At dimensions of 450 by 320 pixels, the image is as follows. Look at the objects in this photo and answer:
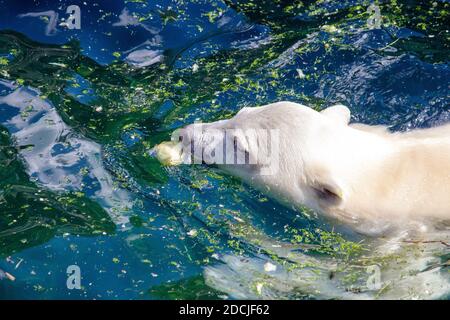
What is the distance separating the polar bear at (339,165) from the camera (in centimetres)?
555

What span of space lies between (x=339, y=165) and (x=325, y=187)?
32 cm

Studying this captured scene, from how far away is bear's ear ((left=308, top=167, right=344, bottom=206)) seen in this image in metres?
5.41

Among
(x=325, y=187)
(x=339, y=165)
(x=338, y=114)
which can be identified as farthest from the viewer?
(x=338, y=114)

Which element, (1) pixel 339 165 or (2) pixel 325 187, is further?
(1) pixel 339 165

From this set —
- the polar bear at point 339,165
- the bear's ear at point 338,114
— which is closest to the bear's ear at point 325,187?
the polar bear at point 339,165

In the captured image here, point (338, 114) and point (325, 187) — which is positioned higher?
point (338, 114)

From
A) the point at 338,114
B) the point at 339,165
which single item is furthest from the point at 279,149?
the point at 338,114

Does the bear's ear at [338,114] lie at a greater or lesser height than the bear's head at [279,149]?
greater

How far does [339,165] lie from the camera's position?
5.64 metres

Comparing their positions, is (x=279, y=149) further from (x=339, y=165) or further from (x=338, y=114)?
(x=338, y=114)

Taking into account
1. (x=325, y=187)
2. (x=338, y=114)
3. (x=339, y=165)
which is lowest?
(x=325, y=187)

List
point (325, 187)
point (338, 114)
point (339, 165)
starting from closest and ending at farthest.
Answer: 1. point (325, 187)
2. point (339, 165)
3. point (338, 114)

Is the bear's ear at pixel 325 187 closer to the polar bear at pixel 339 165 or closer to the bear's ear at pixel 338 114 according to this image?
the polar bear at pixel 339 165

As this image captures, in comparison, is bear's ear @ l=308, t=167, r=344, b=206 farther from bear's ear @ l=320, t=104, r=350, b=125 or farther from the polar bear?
bear's ear @ l=320, t=104, r=350, b=125
